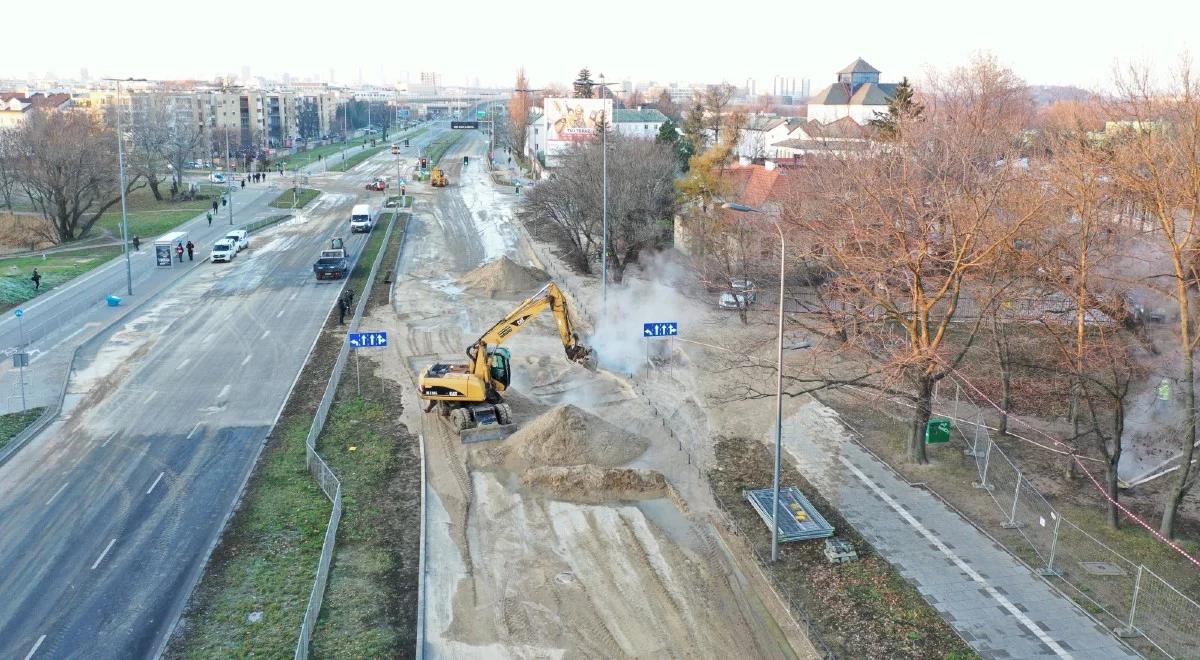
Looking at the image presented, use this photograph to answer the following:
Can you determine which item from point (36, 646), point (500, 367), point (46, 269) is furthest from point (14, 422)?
point (46, 269)

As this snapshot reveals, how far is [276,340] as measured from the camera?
36406 mm

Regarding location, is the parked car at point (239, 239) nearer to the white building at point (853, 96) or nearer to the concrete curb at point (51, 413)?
the concrete curb at point (51, 413)

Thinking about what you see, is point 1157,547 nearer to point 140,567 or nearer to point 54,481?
point 140,567

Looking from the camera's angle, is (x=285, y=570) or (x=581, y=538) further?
(x=581, y=538)

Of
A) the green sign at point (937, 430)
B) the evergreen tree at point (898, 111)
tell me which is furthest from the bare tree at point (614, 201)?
the green sign at point (937, 430)

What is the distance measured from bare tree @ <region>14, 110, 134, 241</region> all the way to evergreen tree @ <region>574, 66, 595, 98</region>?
64171mm

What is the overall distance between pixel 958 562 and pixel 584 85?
108945mm

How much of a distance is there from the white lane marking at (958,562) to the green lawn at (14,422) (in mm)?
22115

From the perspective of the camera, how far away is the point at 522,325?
27641 mm

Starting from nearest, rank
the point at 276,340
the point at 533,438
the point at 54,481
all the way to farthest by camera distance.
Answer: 1. the point at 54,481
2. the point at 533,438
3. the point at 276,340

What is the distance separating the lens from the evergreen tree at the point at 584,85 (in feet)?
397

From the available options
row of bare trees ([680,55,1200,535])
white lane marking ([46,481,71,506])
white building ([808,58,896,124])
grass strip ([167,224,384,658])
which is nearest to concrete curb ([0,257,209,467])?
white lane marking ([46,481,71,506])

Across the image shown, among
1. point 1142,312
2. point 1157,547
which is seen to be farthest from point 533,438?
point 1142,312

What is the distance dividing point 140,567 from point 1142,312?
30395 mm
